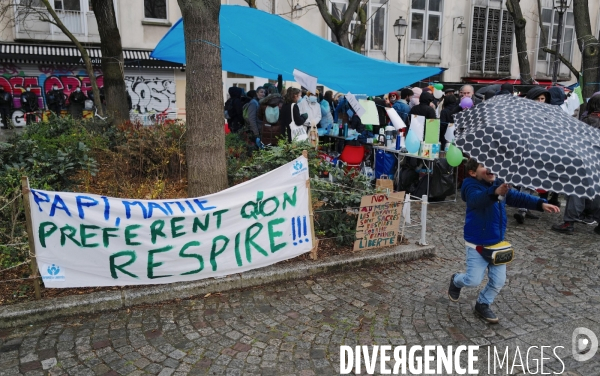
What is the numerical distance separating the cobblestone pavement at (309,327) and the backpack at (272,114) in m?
4.68

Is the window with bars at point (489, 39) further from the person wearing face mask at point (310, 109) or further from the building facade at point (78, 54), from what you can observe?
the person wearing face mask at point (310, 109)

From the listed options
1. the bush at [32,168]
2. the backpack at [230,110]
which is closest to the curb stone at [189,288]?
the bush at [32,168]

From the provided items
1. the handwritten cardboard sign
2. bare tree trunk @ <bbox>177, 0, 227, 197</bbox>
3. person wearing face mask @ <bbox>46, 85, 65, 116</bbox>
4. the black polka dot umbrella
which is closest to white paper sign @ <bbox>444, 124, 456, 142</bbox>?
the handwritten cardboard sign

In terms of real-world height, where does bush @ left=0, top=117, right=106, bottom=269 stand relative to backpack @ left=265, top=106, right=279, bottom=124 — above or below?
below

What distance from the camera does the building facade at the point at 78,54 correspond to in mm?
18625

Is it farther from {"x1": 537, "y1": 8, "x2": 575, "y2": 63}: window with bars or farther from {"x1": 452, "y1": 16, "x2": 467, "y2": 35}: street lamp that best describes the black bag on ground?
{"x1": 537, "y1": 8, "x2": 575, "y2": 63}: window with bars

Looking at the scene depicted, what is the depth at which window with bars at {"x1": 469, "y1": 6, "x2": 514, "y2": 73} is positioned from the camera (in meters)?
26.7

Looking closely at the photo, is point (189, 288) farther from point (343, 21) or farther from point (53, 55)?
point (53, 55)

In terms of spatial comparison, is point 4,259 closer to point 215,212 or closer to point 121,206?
point 121,206

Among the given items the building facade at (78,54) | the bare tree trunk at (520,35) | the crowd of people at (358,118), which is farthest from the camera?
the bare tree trunk at (520,35)

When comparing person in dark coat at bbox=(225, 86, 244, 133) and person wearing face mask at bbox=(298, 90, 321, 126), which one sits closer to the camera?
person wearing face mask at bbox=(298, 90, 321, 126)

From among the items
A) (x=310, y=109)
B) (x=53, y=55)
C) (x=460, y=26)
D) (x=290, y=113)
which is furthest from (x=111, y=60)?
(x=460, y=26)

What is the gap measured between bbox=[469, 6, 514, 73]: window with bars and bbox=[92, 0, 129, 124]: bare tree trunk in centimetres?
2185

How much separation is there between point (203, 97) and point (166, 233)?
5.44ft
